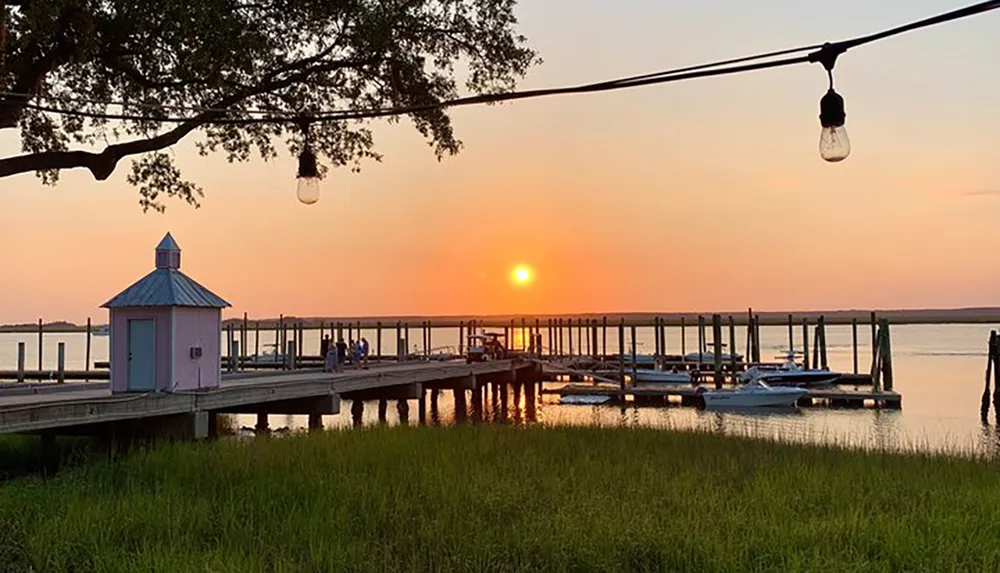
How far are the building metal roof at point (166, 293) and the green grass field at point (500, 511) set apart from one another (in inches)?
149

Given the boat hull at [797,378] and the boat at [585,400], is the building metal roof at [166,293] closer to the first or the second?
the boat at [585,400]

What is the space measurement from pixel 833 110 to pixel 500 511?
614 centimetres

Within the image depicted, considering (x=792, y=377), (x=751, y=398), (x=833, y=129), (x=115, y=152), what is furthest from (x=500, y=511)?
(x=792, y=377)

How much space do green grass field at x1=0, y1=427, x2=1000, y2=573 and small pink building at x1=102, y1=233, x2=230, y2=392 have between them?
10.1 ft

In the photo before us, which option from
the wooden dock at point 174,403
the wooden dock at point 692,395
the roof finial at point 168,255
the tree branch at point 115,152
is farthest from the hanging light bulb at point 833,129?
the wooden dock at point 692,395

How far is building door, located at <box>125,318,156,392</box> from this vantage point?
18.0 metres

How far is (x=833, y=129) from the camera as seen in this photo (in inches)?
296

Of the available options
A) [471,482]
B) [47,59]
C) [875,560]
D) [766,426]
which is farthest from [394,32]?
[766,426]

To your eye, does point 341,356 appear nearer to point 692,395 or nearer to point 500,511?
point 692,395

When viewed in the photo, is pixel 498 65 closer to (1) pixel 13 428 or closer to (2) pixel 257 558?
(1) pixel 13 428

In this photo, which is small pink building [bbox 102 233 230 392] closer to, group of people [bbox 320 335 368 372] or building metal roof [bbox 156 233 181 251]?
building metal roof [bbox 156 233 181 251]

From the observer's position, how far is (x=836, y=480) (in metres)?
12.8

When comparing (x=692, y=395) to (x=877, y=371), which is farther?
(x=877, y=371)

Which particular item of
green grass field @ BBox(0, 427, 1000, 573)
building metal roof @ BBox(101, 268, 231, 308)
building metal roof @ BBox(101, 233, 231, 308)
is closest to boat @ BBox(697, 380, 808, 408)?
green grass field @ BBox(0, 427, 1000, 573)
